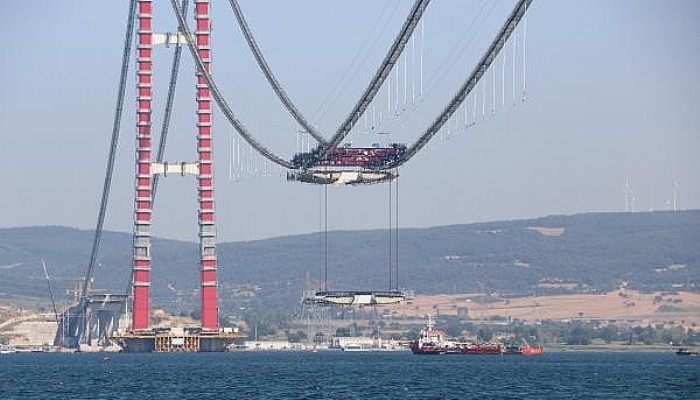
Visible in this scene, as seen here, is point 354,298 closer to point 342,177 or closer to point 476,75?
point 342,177

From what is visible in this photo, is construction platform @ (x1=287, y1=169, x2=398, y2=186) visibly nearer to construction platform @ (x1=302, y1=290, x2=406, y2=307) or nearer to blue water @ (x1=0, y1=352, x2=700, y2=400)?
construction platform @ (x1=302, y1=290, x2=406, y2=307)

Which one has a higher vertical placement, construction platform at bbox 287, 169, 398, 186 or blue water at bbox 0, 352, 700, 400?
construction platform at bbox 287, 169, 398, 186

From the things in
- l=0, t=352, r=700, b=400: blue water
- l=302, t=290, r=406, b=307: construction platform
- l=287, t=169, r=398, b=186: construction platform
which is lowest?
l=0, t=352, r=700, b=400: blue water

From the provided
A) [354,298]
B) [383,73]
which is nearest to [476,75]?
[383,73]

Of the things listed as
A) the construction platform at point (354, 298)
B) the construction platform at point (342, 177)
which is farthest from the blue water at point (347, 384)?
the construction platform at point (342, 177)

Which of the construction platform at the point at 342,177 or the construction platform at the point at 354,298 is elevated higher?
the construction platform at the point at 342,177

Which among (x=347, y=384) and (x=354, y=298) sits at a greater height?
(x=354, y=298)

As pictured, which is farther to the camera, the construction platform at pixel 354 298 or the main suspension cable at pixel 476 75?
the construction platform at pixel 354 298

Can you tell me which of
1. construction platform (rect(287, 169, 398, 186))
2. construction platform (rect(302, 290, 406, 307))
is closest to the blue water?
construction platform (rect(302, 290, 406, 307))

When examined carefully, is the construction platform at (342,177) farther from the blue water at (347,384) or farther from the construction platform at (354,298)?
the blue water at (347,384)

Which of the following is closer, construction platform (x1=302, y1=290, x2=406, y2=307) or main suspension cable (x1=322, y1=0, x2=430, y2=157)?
main suspension cable (x1=322, y1=0, x2=430, y2=157)

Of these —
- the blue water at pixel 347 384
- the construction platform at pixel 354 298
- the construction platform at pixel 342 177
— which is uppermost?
the construction platform at pixel 342 177

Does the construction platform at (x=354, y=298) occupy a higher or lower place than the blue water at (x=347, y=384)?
higher

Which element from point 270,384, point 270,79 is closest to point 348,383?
point 270,384
